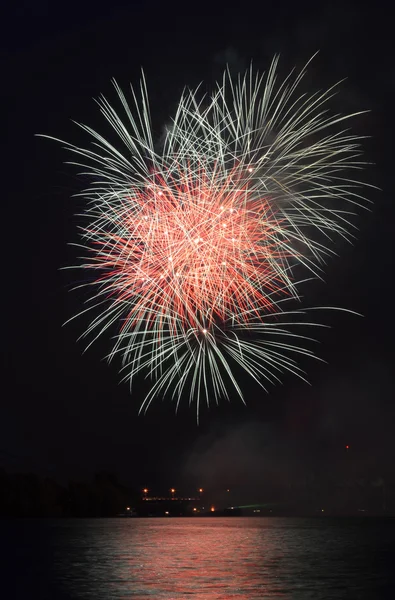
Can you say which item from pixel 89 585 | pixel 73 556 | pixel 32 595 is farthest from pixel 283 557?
pixel 32 595

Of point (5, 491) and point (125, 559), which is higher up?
point (5, 491)

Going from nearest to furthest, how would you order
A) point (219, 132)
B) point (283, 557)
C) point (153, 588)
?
point (219, 132) < point (153, 588) < point (283, 557)

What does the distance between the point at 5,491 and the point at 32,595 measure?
5137 inches

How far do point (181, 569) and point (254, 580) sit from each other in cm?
972

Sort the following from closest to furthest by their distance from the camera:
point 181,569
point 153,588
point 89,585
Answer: point 153,588, point 89,585, point 181,569

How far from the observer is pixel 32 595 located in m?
50.6

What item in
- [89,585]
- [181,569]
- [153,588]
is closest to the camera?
[153,588]

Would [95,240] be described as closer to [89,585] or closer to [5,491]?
[89,585]

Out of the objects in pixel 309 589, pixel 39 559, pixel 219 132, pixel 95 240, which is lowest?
pixel 309 589

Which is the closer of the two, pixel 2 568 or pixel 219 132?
pixel 219 132

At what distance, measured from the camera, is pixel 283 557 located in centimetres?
8588

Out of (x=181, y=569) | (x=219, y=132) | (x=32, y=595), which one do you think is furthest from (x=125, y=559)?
(x=219, y=132)

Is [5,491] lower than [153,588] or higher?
higher

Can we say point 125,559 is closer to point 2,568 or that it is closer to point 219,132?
point 2,568
